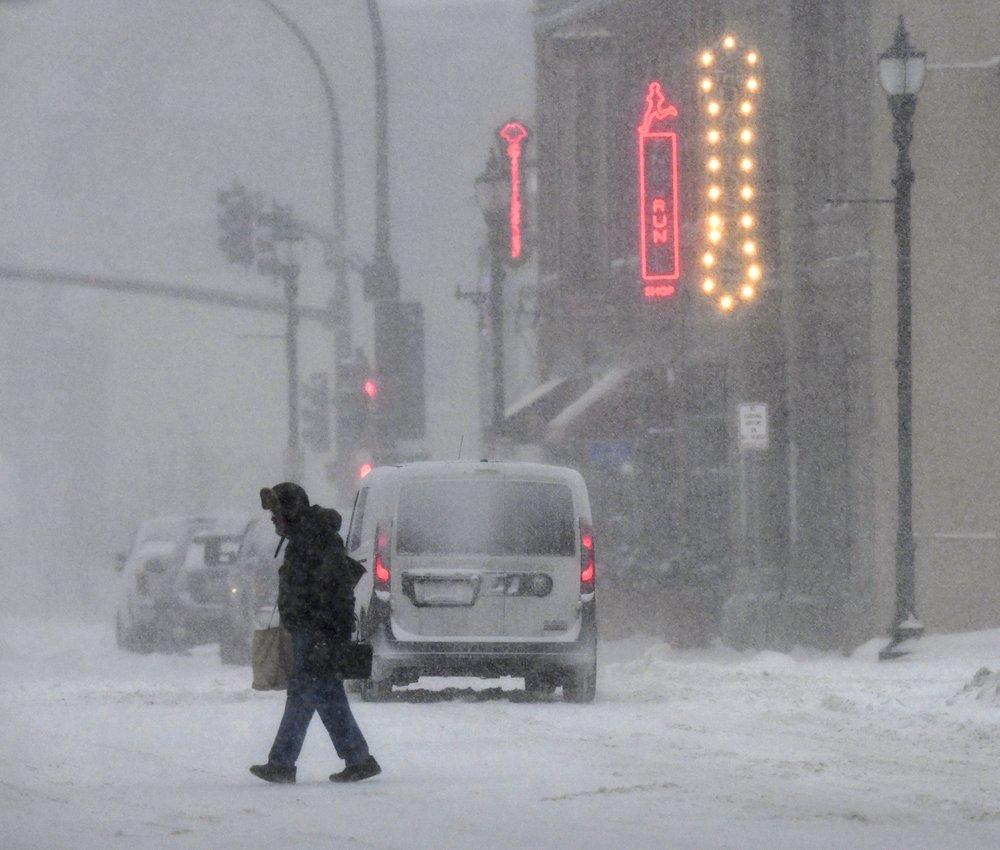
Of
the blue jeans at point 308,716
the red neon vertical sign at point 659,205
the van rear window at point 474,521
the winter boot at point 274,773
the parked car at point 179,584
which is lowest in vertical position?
the parked car at point 179,584

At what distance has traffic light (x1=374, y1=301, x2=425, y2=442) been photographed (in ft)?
116

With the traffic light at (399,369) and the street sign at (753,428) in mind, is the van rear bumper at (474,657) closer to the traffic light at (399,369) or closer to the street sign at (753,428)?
the street sign at (753,428)

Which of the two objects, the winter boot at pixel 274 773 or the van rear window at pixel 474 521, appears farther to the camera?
the van rear window at pixel 474 521

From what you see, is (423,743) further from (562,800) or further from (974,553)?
(974,553)

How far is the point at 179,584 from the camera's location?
2958 centimetres

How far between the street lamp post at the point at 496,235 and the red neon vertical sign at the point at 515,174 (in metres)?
2.08

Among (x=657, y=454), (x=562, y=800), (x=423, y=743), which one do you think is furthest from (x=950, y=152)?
(x=562, y=800)

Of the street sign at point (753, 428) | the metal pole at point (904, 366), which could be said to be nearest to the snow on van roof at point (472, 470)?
the metal pole at point (904, 366)

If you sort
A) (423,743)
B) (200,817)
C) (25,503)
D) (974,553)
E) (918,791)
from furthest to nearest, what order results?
(25,503) → (974,553) → (423,743) → (918,791) → (200,817)

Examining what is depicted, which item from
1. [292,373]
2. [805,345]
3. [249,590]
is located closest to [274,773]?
[249,590]

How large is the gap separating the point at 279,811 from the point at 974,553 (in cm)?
1617

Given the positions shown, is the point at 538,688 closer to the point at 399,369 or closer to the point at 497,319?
the point at 497,319

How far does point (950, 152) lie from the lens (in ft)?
87.8

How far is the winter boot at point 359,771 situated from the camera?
12.5 metres
